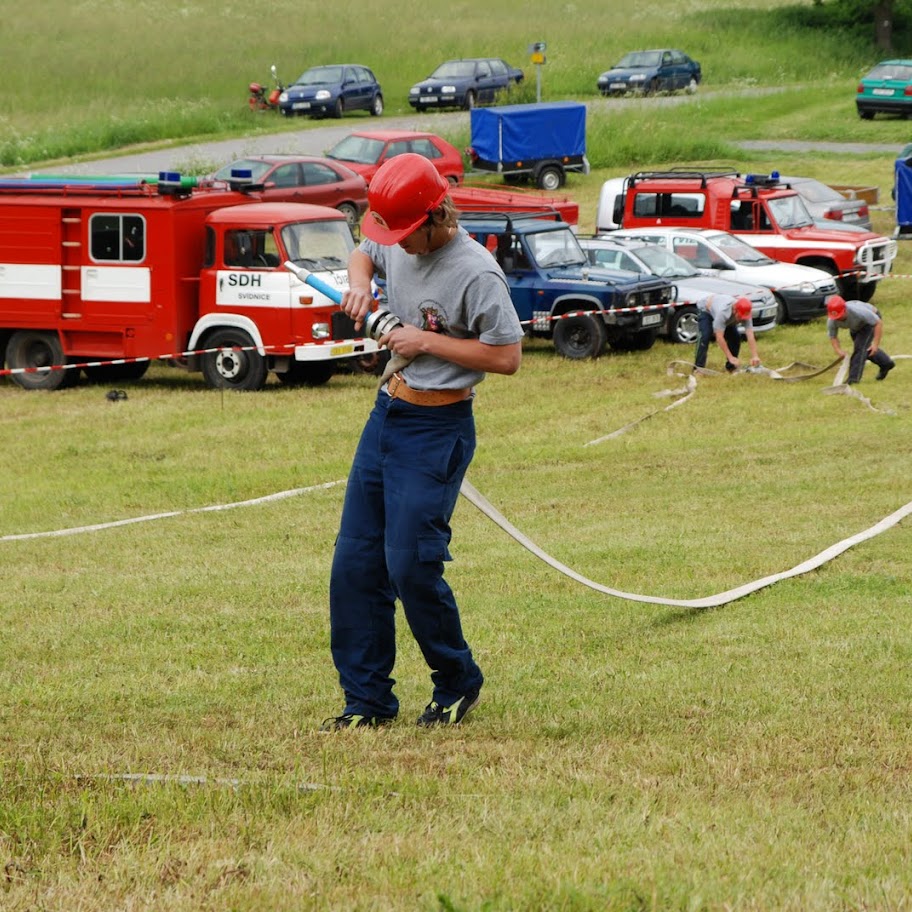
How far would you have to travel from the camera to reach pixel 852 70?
56656 millimetres

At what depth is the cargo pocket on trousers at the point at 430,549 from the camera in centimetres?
494

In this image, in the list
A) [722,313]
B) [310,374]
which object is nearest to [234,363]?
[310,374]

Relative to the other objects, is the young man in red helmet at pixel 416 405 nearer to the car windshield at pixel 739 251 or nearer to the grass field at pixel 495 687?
the grass field at pixel 495 687

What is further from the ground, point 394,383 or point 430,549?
point 394,383

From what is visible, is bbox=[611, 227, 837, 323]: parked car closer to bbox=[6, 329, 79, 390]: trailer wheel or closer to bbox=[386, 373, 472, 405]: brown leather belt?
bbox=[6, 329, 79, 390]: trailer wheel

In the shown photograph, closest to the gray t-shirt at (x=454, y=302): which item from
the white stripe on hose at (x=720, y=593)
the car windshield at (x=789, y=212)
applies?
the white stripe on hose at (x=720, y=593)

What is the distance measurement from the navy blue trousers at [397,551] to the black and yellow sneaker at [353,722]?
2 cm

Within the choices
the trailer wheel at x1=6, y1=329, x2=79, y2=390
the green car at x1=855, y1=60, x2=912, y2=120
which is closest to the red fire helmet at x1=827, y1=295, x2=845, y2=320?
the trailer wheel at x1=6, y1=329, x2=79, y2=390

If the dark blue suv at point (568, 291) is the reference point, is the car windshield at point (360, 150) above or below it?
above

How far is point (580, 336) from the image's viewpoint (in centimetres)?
2070

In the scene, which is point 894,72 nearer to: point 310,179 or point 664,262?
point 310,179

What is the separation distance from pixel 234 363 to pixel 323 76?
2981 centimetres

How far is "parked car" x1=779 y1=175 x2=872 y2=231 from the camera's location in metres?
28.2

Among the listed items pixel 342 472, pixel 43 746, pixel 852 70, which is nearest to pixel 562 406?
pixel 342 472
